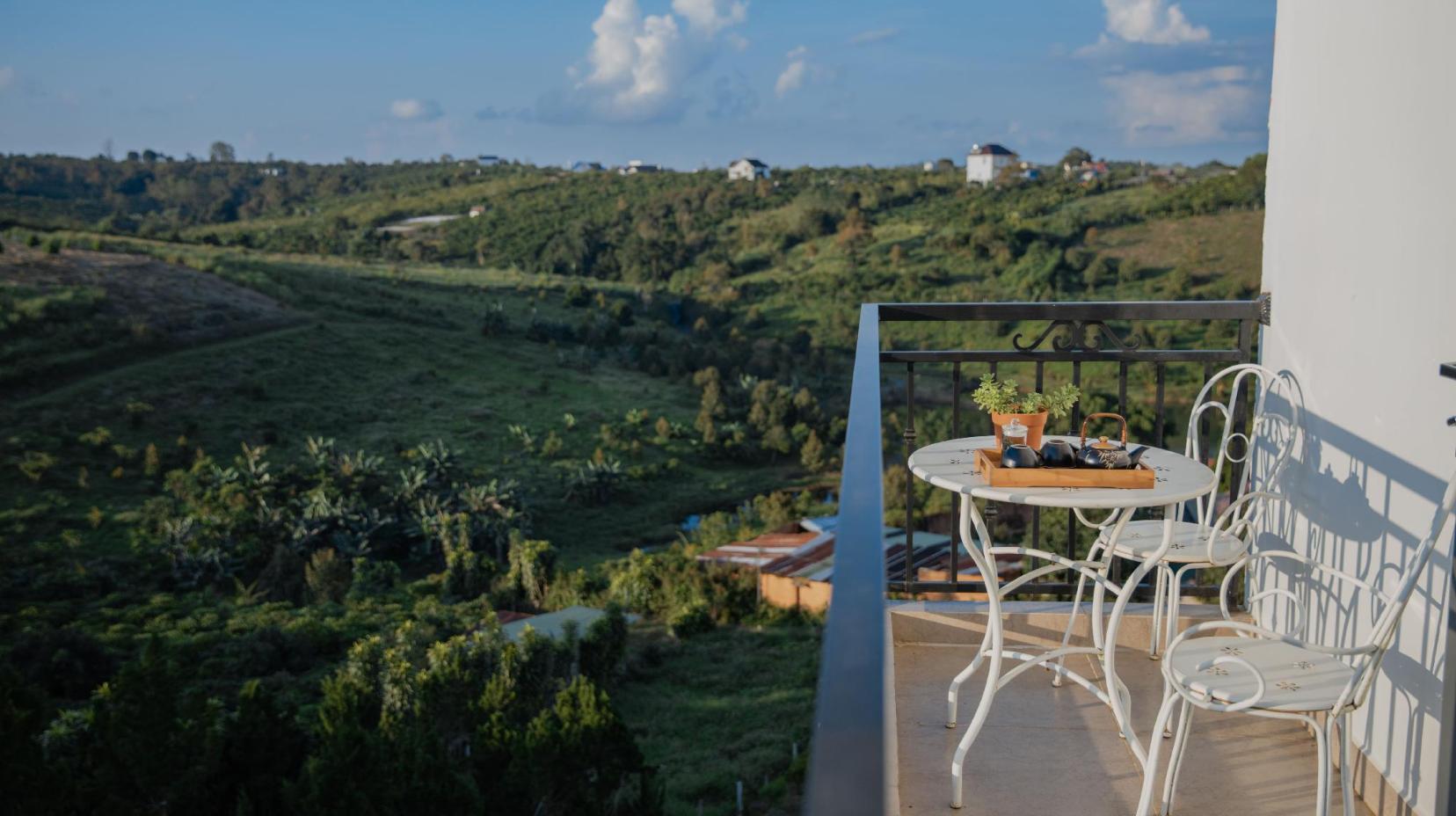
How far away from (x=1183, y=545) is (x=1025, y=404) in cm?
41

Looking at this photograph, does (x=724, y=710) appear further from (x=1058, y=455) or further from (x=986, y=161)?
(x=986, y=161)

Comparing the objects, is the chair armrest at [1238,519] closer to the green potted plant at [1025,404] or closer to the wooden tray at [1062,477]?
the wooden tray at [1062,477]

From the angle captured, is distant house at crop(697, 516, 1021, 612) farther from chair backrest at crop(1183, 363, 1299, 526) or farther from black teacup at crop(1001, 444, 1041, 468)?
black teacup at crop(1001, 444, 1041, 468)

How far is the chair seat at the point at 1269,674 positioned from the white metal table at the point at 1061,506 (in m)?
0.21

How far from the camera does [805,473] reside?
23.4m

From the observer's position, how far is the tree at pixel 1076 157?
152ft

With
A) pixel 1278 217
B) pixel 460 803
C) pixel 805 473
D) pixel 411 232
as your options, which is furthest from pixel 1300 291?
pixel 411 232

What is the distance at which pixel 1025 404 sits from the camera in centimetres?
215

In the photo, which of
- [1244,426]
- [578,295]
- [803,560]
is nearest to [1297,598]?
[1244,426]

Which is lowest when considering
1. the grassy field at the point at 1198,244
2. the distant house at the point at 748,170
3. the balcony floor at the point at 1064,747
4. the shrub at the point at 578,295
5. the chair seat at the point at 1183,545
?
the shrub at the point at 578,295

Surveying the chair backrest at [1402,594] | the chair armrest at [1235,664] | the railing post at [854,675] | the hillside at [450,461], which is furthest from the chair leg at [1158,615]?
the hillside at [450,461]

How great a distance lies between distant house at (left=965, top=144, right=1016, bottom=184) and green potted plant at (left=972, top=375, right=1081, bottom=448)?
148ft

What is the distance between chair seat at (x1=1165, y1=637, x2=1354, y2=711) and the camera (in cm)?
158

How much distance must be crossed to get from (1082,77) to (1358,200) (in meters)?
9.63
